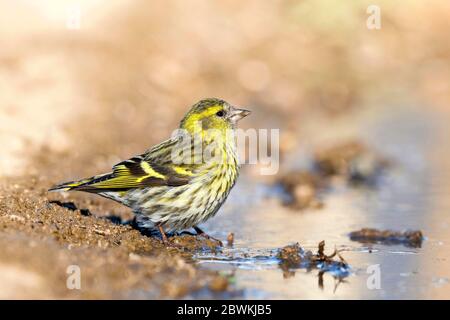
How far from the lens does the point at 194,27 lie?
17203 millimetres

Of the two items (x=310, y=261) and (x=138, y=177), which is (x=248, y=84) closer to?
(x=138, y=177)

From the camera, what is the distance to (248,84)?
50.7 ft

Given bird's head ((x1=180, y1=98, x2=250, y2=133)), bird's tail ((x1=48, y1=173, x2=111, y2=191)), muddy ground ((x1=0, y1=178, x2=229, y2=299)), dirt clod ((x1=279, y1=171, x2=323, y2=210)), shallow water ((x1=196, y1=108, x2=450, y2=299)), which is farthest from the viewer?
dirt clod ((x1=279, y1=171, x2=323, y2=210))

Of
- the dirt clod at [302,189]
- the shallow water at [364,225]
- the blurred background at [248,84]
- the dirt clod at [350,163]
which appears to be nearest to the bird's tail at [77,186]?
the shallow water at [364,225]

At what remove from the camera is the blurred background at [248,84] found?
10625 mm

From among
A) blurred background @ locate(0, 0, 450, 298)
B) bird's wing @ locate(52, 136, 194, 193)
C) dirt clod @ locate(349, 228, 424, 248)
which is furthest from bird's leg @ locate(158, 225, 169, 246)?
dirt clod @ locate(349, 228, 424, 248)

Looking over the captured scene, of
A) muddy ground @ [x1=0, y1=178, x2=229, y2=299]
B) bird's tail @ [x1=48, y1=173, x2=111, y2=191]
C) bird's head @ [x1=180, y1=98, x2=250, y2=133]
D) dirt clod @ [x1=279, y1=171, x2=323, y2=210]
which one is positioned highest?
bird's head @ [x1=180, y1=98, x2=250, y2=133]

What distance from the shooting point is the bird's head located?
8.26 meters

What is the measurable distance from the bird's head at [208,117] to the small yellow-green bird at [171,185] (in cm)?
31

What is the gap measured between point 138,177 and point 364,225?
109 inches

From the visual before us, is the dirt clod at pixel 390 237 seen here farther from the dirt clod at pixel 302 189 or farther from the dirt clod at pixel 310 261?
the dirt clod at pixel 302 189

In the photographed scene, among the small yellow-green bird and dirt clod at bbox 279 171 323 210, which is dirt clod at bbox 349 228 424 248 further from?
dirt clod at bbox 279 171 323 210
